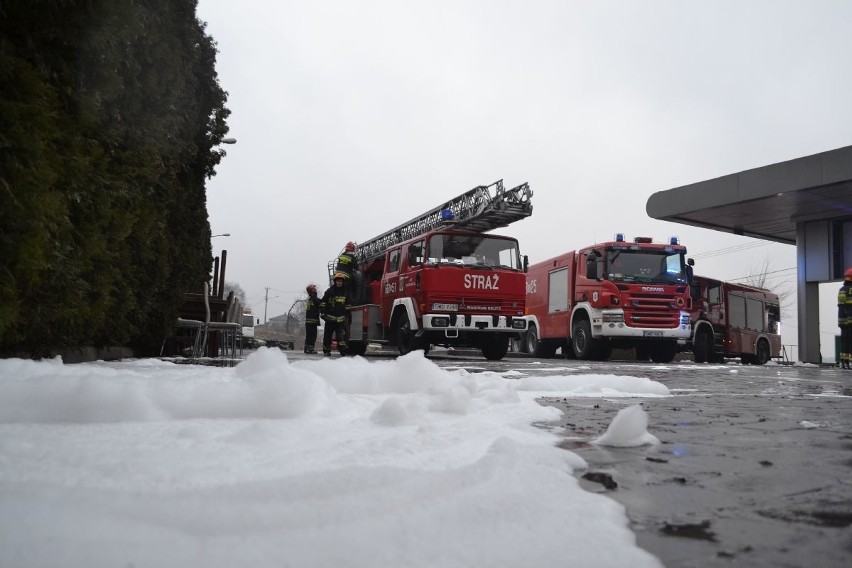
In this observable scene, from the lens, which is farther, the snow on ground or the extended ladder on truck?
the extended ladder on truck

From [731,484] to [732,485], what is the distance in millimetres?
13

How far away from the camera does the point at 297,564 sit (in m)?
1.12

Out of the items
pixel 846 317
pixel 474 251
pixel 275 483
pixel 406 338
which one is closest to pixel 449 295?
pixel 474 251

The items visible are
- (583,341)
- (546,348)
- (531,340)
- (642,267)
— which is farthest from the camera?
(531,340)

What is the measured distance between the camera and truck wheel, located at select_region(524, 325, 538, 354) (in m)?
18.9

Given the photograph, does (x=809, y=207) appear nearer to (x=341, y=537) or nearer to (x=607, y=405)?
(x=607, y=405)

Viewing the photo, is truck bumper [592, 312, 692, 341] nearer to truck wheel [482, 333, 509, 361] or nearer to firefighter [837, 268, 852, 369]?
truck wheel [482, 333, 509, 361]

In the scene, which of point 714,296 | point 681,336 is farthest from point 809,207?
→ point 681,336

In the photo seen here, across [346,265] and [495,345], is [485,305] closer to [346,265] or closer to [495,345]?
[495,345]

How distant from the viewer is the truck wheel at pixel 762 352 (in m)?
20.1

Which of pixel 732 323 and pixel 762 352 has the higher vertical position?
pixel 732 323

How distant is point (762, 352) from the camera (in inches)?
798

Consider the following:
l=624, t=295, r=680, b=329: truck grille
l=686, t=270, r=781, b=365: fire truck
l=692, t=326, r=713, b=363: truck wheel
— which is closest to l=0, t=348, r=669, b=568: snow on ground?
l=624, t=295, r=680, b=329: truck grille

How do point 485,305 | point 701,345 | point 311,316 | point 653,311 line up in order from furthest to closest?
point 701,345
point 653,311
point 311,316
point 485,305
